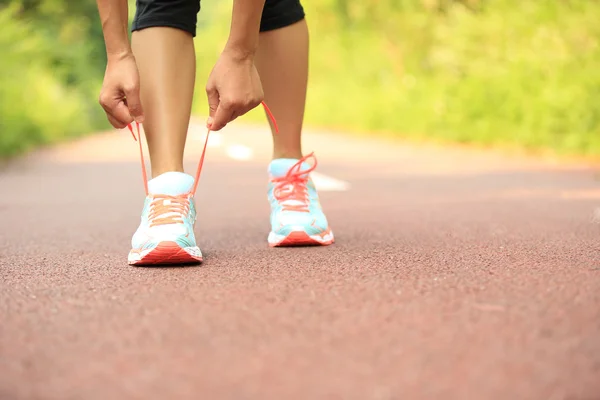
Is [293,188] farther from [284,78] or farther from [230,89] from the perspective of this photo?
[230,89]

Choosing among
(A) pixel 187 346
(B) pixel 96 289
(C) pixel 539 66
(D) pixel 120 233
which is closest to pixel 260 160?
(C) pixel 539 66

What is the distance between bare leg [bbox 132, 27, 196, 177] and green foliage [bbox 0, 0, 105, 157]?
6649 mm

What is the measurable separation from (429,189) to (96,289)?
3603 mm

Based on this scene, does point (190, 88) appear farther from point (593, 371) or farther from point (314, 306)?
point (593, 371)

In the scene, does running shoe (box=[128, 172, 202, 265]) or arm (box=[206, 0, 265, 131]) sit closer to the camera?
running shoe (box=[128, 172, 202, 265])

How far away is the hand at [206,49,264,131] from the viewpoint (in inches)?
105

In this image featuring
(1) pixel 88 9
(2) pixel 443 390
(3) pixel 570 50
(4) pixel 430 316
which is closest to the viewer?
(2) pixel 443 390

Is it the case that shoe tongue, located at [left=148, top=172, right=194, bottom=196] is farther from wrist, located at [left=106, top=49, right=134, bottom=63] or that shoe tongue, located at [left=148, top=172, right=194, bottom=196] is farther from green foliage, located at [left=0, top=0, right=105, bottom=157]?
green foliage, located at [left=0, top=0, right=105, bottom=157]

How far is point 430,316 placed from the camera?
69.9 inches

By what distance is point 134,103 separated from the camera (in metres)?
2.72

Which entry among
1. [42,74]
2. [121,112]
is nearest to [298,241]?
[121,112]

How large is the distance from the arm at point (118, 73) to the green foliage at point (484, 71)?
144 inches

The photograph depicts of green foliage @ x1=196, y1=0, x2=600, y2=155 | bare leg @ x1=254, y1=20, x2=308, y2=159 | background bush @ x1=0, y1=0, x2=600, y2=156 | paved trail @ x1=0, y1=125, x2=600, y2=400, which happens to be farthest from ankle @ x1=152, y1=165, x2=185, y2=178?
green foliage @ x1=196, y1=0, x2=600, y2=155

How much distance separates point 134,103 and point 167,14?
35cm
